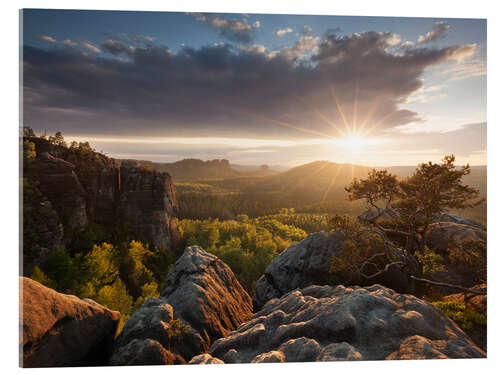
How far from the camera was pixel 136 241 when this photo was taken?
18422 mm

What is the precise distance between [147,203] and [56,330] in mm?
15840

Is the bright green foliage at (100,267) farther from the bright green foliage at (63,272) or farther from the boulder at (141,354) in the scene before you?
the boulder at (141,354)

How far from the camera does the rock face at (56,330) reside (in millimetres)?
4832

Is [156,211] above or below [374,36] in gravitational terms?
below

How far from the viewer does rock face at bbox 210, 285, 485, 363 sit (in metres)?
4.56

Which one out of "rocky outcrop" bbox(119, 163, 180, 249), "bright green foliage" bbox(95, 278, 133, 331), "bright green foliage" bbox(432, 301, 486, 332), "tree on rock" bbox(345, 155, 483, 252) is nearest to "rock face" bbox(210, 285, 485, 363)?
"bright green foliage" bbox(432, 301, 486, 332)

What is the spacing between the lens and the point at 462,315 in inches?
233

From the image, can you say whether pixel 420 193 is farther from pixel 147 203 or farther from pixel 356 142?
pixel 147 203

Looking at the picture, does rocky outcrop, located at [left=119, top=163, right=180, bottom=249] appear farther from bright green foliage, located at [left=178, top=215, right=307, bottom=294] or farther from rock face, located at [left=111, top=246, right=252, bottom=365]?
rock face, located at [left=111, top=246, right=252, bottom=365]

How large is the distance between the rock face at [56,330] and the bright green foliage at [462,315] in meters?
9.47
